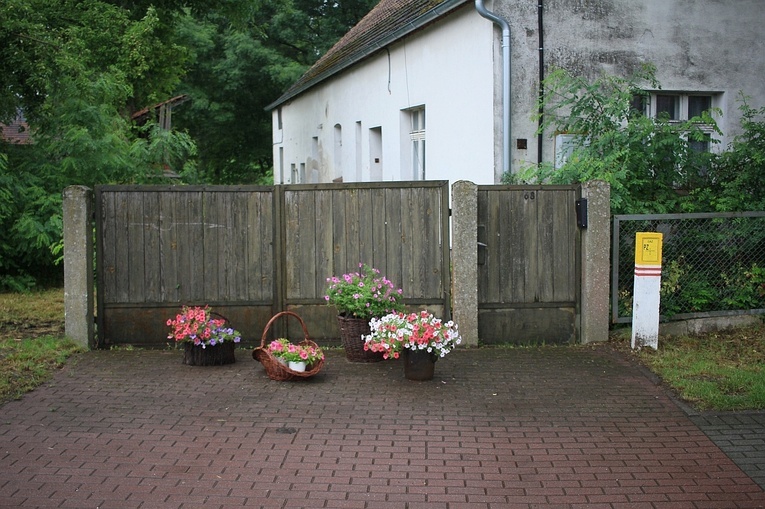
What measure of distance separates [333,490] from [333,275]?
4.55 m

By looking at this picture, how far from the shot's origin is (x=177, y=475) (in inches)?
217

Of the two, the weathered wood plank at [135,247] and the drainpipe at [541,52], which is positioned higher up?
the drainpipe at [541,52]

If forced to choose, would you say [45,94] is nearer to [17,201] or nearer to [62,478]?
[17,201]

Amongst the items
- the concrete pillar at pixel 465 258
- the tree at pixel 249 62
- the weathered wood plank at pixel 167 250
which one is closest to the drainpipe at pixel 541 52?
the concrete pillar at pixel 465 258

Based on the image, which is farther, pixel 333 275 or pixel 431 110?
pixel 431 110

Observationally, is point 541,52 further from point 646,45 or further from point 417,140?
point 417,140

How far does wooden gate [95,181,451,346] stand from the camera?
9.59 m

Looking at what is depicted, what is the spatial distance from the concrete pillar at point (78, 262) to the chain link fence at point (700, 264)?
227 inches

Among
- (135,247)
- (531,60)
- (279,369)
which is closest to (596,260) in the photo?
(531,60)

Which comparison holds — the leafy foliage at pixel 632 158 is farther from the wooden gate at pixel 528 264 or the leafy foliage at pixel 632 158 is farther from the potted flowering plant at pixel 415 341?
the potted flowering plant at pixel 415 341

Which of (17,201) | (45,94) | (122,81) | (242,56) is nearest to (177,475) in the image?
(45,94)

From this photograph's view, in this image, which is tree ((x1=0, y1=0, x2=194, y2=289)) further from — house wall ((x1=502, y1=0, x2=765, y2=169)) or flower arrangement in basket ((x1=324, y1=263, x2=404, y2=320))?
house wall ((x1=502, y1=0, x2=765, y2=169))

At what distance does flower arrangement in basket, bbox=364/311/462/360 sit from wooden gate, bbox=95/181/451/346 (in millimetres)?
1646

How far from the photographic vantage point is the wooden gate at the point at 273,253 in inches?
377
